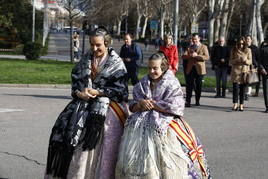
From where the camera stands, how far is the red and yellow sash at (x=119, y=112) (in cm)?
546

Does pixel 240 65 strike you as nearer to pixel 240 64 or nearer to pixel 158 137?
pixel 240 64

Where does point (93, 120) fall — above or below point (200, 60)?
below

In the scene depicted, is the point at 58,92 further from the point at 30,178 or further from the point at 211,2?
the point at 211,2

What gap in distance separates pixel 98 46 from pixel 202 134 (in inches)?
184

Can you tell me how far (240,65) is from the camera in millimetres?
13023

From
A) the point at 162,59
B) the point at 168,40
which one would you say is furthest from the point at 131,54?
the point at 162,59

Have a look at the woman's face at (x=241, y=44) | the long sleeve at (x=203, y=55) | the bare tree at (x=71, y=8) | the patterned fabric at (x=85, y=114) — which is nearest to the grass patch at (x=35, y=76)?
the long sleeve at (x=203, y=55)

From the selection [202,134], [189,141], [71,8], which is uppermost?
[71,8]

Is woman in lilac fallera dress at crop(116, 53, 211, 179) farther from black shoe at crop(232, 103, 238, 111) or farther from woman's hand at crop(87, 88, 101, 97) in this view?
black shoe at crop(232, 103, 238, 111)

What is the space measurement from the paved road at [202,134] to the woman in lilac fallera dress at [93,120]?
163 centimetres

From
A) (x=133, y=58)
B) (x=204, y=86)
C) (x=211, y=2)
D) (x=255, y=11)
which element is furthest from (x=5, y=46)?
(x=133, y=58)

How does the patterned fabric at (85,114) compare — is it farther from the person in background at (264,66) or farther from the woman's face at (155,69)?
the person in background at (264,66)

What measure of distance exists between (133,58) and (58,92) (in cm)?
372

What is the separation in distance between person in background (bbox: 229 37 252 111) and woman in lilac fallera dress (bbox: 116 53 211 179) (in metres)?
7.87
